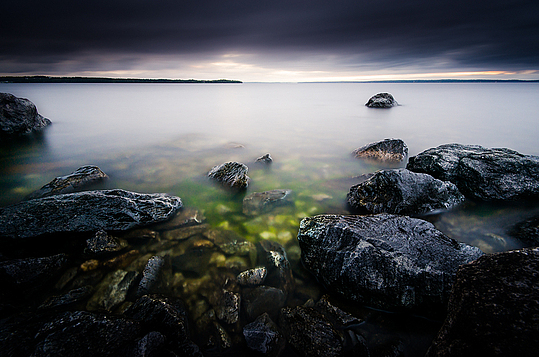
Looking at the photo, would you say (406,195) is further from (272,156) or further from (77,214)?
(77,214)

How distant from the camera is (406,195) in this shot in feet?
16.9

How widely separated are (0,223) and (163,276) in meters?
3.15

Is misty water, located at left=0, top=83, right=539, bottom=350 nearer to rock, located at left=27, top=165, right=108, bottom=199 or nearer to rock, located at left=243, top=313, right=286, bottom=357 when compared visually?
rock, located at left=27, top=165, right=108, bottom=199

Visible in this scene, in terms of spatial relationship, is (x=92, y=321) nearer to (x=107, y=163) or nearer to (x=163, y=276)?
(x=163, y=276)

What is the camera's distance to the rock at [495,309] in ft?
5.82

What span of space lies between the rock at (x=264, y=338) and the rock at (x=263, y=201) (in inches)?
106

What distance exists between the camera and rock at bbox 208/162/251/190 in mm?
6731

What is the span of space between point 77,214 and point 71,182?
2.64 m

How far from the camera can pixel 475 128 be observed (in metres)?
15.4

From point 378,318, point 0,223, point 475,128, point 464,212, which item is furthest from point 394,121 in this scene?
point 0,223

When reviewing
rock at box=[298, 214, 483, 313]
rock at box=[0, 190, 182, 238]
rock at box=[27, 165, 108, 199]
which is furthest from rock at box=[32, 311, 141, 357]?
rock at box=[27, 165, 108, 199]

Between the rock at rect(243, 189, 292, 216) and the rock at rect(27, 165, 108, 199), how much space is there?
15.2ft

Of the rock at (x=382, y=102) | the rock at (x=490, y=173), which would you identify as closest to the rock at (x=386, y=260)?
the rock at (x=490, y=173)

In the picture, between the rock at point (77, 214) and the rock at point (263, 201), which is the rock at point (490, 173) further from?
the rock at point (77, 214)
